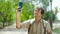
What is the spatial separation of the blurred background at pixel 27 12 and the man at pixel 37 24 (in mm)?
37

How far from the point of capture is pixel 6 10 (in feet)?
3.19

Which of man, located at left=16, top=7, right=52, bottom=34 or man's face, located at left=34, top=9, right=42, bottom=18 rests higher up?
man's face, located at left=34, top=9, right=42, bottom=18

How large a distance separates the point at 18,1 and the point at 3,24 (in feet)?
0.93

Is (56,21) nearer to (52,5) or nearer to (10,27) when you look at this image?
(52,5)

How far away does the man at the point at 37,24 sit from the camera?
96 centimetres

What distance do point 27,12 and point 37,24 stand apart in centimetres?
16

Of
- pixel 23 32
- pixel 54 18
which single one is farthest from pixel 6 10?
pixel 54 18

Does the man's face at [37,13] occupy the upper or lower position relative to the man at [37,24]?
upper

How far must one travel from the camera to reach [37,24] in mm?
969

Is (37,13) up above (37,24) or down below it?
above

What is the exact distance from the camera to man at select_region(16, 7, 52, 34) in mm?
957

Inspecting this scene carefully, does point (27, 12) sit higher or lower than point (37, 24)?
higher

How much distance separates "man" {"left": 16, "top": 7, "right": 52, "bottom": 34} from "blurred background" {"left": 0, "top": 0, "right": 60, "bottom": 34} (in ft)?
0.12

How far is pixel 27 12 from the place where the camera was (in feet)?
3.16
